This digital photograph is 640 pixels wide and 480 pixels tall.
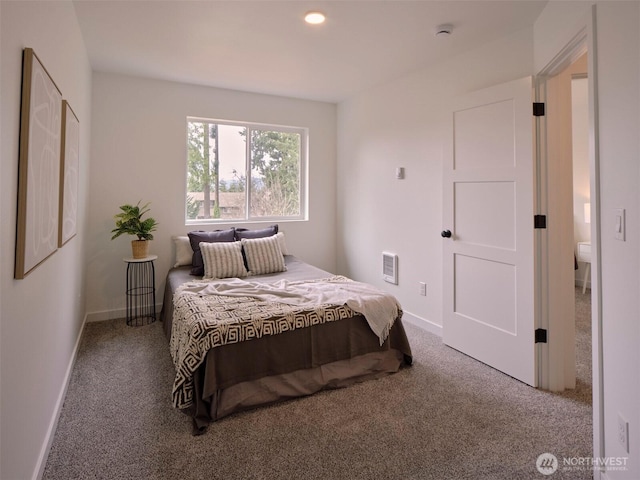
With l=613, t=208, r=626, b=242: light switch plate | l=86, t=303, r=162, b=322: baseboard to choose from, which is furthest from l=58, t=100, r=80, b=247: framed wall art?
l=613, t=208, r=626, b=242: light switch plate

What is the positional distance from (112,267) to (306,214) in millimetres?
2322

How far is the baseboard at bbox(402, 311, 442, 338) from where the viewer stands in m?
3.44

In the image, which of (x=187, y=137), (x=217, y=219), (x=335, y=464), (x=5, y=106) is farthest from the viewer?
(x=217, y=219)

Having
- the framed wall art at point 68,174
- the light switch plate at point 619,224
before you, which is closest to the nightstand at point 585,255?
the light switch plate at point 619,224

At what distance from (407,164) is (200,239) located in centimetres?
225

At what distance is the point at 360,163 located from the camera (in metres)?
4.48

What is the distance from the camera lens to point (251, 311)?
2.38 meters

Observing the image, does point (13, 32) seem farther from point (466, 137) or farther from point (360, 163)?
point (360, 163)

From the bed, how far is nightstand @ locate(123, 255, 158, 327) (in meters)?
1.23

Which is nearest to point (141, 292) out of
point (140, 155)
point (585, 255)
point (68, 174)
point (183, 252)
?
point (183, 252)

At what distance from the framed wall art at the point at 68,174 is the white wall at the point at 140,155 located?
1.15 metres

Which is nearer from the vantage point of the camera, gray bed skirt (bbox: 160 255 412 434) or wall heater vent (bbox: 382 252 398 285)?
gray bed skirt (bbox: 160 255 412 434)

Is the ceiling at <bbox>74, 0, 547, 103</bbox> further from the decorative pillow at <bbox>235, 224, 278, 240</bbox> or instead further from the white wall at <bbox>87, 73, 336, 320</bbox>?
the decorative pillow at <bbox>235, 224, 278, 240</bbox>

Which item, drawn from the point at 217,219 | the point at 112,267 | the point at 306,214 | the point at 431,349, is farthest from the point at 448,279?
the point at 112,267
